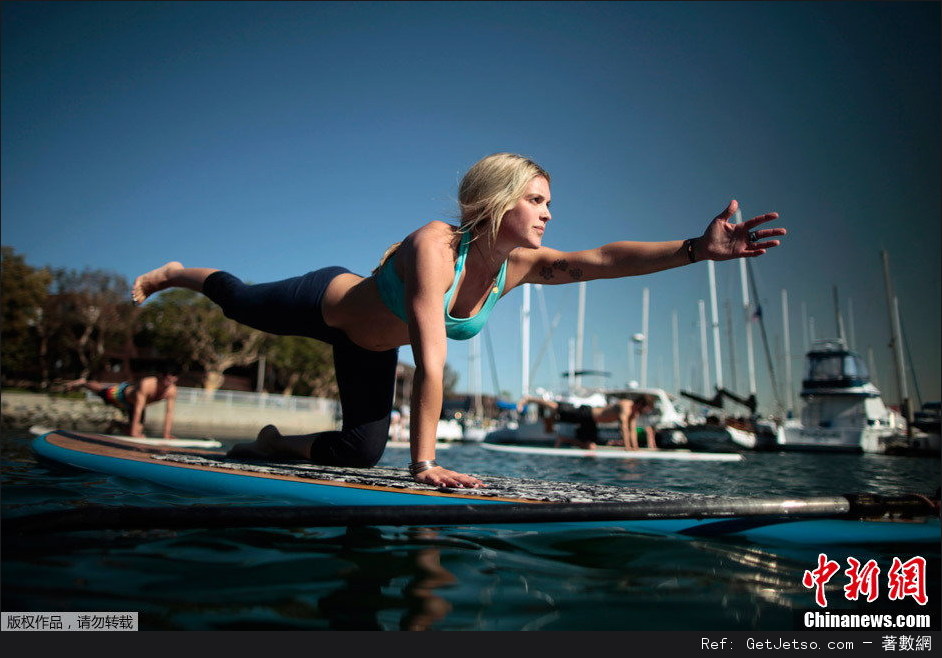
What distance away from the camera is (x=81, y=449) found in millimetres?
4156

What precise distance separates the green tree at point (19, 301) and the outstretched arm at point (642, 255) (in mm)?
35775

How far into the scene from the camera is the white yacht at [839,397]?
22219 millimetres

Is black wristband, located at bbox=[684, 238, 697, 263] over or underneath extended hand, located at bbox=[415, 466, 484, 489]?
over

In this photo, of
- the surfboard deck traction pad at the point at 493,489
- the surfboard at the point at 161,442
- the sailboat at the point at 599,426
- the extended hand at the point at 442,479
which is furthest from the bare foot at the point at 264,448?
the sailboat at the point at 599,426

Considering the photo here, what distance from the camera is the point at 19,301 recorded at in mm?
31812

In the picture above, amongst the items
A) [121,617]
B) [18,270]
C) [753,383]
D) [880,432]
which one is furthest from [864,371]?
[18,270]

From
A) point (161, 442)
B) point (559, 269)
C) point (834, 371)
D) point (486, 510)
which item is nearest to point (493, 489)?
point (486, 510)

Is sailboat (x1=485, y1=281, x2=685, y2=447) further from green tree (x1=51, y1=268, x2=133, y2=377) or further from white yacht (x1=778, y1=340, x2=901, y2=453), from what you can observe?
green tree (x1=51, y1=268, x2=133, y2=377)

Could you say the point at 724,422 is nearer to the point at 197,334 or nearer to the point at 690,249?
the point at 690,249

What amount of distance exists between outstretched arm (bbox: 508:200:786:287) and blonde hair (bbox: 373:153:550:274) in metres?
0.54

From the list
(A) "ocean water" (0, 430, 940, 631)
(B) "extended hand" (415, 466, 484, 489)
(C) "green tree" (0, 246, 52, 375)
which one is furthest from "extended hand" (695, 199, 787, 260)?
(C) "green tree" (0, 246, 52, 375)

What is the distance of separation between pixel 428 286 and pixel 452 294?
288 mm

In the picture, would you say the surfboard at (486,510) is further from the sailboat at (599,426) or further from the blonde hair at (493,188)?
the sailboat at (599,426)

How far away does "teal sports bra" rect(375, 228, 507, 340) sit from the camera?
9.21 feet
